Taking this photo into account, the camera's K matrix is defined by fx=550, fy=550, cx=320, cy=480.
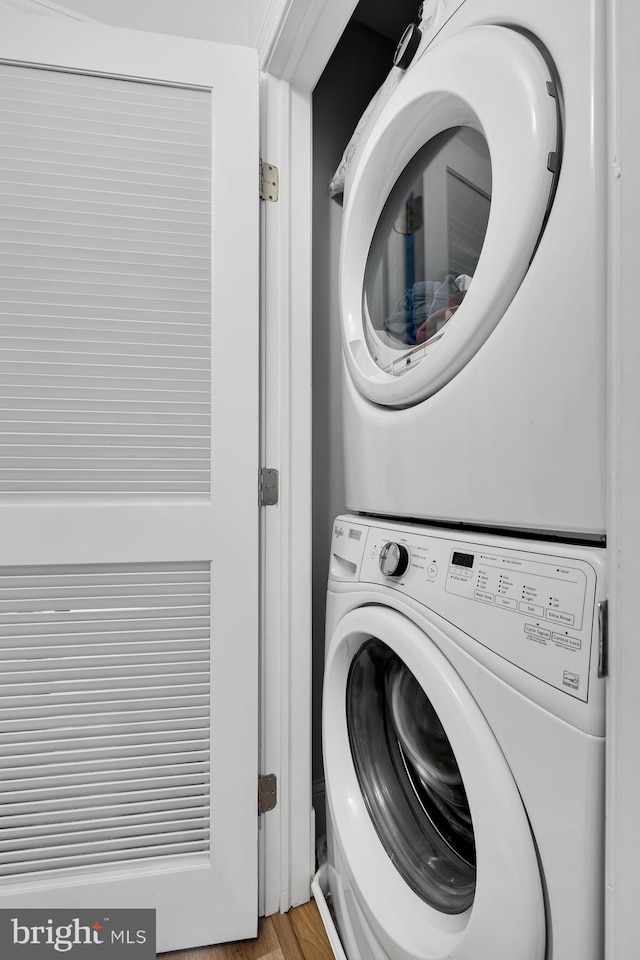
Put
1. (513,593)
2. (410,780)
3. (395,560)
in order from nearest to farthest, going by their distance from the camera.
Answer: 1. (513,593)
2. (395,560)
3. (410,780)

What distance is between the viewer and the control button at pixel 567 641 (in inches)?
21.1

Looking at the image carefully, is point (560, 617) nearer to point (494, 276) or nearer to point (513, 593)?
point (513, 593)

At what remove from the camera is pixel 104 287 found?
113cm

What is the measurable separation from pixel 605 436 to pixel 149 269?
3.19 feet

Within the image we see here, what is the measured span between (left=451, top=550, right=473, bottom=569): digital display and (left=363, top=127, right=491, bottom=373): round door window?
1.08ft

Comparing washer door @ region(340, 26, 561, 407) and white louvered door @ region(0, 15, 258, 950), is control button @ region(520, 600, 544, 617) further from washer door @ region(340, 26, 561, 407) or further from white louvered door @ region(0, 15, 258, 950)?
white louvered door @ region(0, 15, 258, 950)

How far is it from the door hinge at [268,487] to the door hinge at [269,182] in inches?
24.1

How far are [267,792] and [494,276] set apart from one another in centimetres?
113

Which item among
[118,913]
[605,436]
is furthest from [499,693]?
[118,913]

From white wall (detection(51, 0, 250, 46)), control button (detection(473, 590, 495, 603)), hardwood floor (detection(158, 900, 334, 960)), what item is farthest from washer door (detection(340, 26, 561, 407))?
hardwood floor (detection(158, 900, 334, 960))

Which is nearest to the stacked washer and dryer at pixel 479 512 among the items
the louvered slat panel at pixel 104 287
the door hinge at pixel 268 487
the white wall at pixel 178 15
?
the door hinge at pixel 268 487

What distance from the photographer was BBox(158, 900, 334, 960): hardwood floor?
1106 mm

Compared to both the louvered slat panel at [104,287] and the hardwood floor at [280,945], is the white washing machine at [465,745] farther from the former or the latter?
the louvered slat panel at [104,287]

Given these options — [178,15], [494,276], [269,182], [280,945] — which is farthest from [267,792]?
[178,15]
